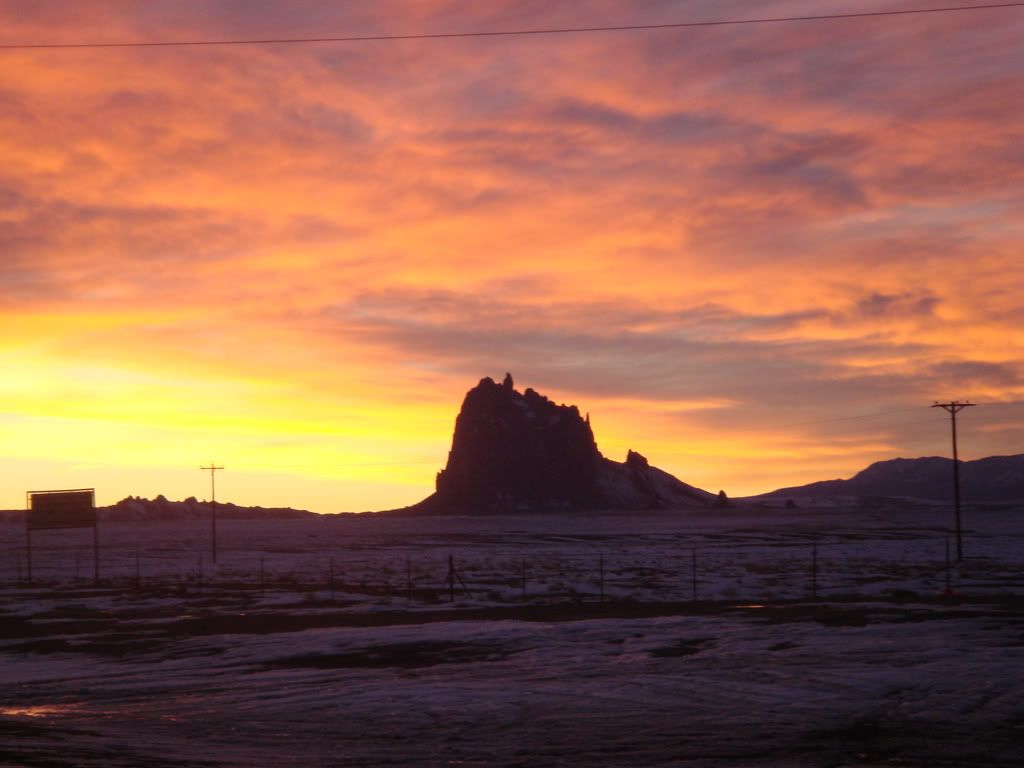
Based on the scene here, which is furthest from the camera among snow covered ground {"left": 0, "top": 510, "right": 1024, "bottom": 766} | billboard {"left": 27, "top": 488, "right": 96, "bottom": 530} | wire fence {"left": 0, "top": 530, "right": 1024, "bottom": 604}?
billboard {"left": 27, "top": 488, "right": 96, "bottom": 530}

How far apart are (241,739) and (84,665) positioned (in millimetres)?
10496

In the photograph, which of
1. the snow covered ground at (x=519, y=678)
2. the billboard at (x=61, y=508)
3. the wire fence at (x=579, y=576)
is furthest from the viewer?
the billboard at (x=61, y=508)

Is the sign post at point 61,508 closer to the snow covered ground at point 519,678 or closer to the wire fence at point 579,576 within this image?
the wire fence at point 579,576

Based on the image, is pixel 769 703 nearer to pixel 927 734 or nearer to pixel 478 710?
pixel 927 734

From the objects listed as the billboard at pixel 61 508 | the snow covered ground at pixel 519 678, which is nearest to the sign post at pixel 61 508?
the billboard at pixel 61 508

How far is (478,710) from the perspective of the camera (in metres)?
18.2

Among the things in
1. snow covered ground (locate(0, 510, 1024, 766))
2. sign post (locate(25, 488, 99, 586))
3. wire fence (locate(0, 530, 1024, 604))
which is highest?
sign post (locate(25, 488, 99, 586))

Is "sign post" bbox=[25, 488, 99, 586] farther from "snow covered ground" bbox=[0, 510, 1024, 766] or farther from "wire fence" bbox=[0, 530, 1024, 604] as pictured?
"snow covered ground" bbox=[0, 510, 1024, 766]

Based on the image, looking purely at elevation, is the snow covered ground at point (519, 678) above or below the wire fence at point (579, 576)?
above

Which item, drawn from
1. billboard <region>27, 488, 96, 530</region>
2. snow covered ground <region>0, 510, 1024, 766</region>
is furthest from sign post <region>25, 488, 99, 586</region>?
snow covered ground <region>0, 510, 1024, 766</region>

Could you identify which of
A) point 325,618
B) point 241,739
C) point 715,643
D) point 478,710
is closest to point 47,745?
point 241,739

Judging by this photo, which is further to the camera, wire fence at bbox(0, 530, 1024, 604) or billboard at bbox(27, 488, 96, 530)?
billboard at bbox(27, 488, 96, 530)

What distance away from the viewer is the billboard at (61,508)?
65.6 metres

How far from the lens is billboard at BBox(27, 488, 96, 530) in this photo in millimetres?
65625
